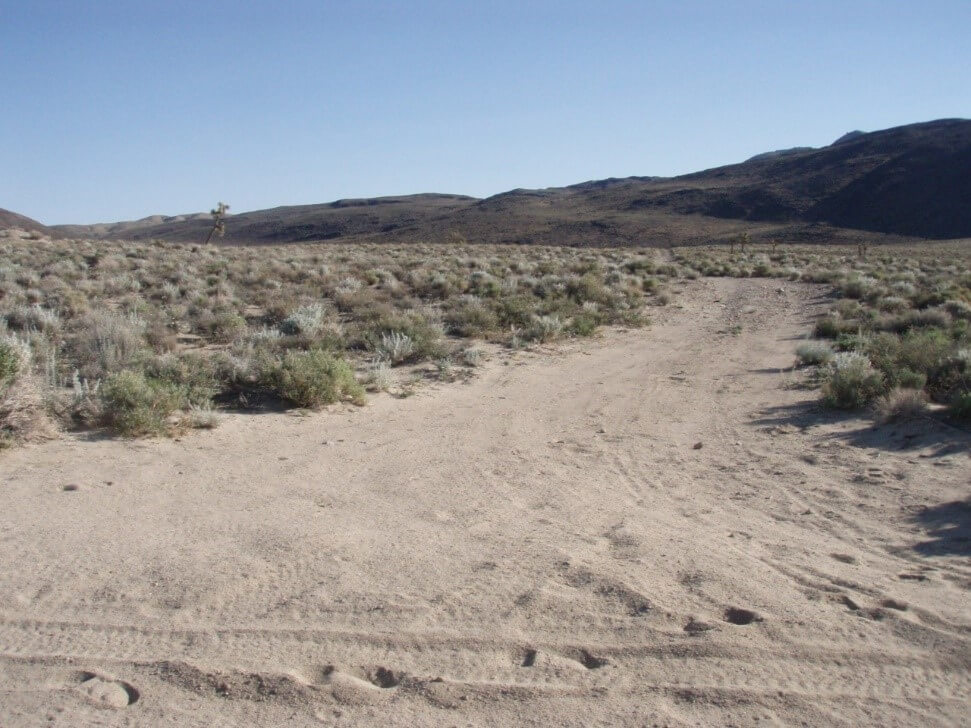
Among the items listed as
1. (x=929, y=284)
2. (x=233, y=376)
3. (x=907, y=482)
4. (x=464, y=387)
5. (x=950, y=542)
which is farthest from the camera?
(x=929, y=284)

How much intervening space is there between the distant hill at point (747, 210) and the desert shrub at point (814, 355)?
63.4 meters

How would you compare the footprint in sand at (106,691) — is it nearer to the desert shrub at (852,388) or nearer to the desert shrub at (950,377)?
the desert shrub at (852,388)

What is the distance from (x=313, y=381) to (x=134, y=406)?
2.17m

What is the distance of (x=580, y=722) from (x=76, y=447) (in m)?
5.76

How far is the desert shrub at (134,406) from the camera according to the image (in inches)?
291

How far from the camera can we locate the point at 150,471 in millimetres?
6551

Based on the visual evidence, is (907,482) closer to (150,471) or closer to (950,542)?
(950,542)

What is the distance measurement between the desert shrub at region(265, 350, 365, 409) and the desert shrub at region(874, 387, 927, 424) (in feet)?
20.4

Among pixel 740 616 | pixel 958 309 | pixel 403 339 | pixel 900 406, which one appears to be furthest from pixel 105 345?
pixel 958 309

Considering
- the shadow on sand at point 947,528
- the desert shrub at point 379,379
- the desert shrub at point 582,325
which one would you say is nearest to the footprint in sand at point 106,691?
the shadow on sand at point 947,528

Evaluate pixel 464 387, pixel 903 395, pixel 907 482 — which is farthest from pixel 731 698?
pixel 464 387

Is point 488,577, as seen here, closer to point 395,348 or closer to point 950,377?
point 950,377

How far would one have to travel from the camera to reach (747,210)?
97.2 meters

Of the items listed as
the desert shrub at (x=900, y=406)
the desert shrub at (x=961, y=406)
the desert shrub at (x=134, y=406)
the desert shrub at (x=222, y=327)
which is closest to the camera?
the desert shrub at (x=134, y=406)
